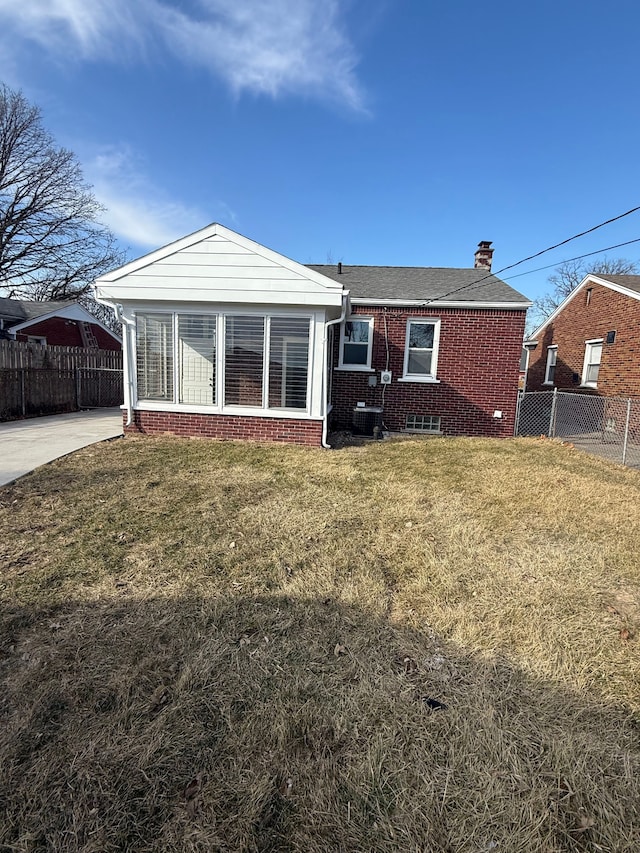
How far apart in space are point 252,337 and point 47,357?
7679 mm

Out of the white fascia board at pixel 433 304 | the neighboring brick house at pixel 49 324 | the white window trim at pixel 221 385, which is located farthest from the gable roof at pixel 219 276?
the neighboring brick house at pixel 49 324

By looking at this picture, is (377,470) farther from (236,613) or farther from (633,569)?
(236,613)

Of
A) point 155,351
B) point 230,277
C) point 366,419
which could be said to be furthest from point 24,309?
point 366,419

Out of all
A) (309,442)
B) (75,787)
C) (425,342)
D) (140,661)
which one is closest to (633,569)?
(140,661)

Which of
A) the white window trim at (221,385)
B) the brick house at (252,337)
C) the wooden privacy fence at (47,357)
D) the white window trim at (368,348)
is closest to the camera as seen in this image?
the brick house at (252,337)

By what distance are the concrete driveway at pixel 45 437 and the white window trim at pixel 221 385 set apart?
1.21 meters

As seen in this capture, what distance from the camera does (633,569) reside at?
141 inches

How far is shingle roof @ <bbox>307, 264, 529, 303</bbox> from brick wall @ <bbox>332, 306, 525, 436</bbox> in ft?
1.11

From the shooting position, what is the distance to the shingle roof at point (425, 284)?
9.84 metres

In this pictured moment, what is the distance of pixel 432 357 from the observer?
33.1 ft

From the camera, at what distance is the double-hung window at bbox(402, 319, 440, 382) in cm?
1005

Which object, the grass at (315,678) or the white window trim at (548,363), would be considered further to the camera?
the white window trim at (548,363)

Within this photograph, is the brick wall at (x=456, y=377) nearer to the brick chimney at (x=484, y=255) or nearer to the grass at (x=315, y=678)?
the brick chimney at (x=484, y=255)

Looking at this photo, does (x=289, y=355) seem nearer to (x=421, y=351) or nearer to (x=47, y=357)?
(x=421, y=351)
